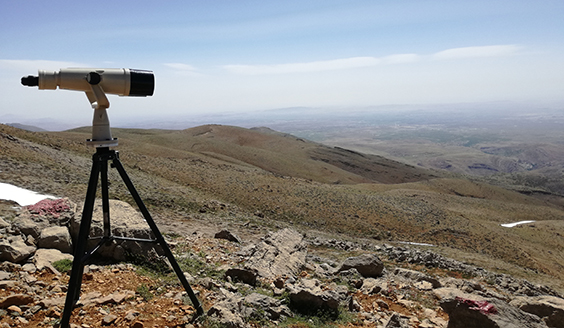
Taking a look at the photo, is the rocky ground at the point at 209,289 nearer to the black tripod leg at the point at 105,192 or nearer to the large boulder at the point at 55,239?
the large boulder at the point at 55,239

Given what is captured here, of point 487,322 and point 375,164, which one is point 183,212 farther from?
point 375,164

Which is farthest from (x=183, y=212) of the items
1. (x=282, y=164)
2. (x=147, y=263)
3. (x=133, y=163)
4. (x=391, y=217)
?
(x=282, y=164)

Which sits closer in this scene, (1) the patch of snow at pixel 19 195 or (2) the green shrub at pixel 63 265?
(2) the green shrub at pixel 63 265

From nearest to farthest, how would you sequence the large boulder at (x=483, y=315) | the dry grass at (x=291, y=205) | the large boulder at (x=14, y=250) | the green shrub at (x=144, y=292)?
the green shrub at (x=144, y=292), the large boulder at (x=14, y=250), the large boulder at (x=483, y=315), the dry grass at (x=291, y=205)

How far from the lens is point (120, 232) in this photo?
6.92 m

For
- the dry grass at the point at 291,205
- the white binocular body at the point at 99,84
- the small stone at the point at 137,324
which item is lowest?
the dry grass at the point at 291,205

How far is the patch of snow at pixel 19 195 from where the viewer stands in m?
10.5

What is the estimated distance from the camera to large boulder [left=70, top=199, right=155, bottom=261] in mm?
6711

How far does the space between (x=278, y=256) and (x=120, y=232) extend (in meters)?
4.27

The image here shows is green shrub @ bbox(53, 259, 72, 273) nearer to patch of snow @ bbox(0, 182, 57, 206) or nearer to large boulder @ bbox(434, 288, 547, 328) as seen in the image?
patch of snow @ bbox(0, 182, 57, 206)

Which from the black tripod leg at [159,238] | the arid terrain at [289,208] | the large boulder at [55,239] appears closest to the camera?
the black tripod leg at [159,238]

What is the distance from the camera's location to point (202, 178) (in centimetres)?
2506

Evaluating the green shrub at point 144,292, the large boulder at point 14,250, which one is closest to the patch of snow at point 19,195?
the large boulder at point 14,250

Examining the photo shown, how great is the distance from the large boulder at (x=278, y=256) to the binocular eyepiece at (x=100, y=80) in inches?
194
